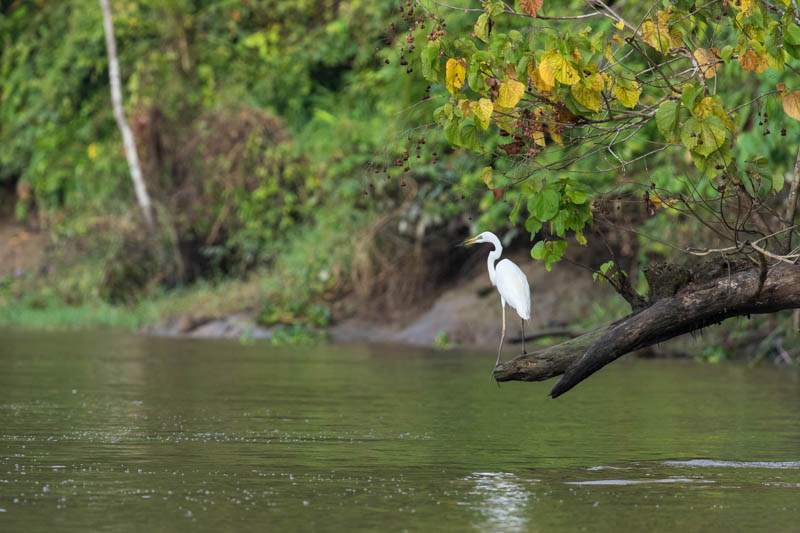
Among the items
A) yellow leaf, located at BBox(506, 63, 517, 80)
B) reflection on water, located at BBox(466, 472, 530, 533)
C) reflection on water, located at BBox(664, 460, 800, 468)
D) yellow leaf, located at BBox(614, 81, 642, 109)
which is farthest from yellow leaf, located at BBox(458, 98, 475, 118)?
reflection on water, located at BBox(664, 460, 800, 468)

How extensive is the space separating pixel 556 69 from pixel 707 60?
1.21 m

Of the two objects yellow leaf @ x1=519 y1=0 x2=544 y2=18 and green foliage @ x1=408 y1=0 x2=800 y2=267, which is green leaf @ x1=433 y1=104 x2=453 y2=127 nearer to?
green foliage @ x1=408 y1=0 x2=800 y2=267

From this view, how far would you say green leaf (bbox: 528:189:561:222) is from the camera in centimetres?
858

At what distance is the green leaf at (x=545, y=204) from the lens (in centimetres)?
858

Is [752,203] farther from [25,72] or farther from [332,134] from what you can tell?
A: [25,72]

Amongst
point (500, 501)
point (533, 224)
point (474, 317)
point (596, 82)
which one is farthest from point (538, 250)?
point (474, 317)

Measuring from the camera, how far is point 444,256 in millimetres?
24469

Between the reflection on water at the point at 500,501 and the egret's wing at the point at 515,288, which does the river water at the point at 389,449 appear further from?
the egret's wing at the point at 515,288

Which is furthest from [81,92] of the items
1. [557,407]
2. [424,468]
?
[424,468]

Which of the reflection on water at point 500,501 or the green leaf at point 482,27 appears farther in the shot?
the green leaf at point 482,27

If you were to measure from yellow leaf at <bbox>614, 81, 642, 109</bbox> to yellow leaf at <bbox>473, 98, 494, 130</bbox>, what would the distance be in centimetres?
79

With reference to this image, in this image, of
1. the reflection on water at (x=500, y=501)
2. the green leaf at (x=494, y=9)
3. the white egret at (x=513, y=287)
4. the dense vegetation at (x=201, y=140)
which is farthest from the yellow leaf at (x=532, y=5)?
the dense vegetation at (x=201, y=140)

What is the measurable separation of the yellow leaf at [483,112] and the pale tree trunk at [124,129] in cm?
2105

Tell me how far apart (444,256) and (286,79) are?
7339mm
